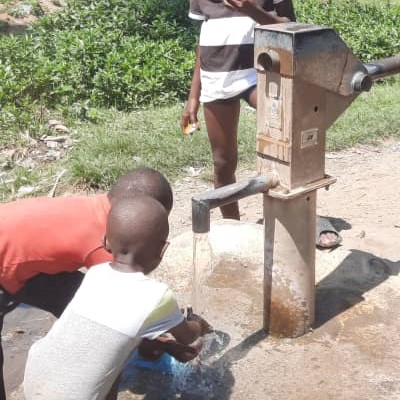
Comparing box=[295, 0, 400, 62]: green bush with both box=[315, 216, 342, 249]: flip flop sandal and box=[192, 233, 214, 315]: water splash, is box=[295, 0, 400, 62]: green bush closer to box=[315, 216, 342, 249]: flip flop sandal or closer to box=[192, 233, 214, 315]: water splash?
box=[315, 216, 342, 249]: flip flop sandal

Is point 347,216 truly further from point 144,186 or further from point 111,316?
point 111,316

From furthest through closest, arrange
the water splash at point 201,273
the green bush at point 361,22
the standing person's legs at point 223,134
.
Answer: the green bush at point 361,22 → the standing person's legs at point 223,134 → the water splash at point 201,273

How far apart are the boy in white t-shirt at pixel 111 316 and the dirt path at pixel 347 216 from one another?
622mm

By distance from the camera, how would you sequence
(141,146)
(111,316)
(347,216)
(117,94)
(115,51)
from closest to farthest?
(111,316) → (347,216) → (141,146) → (117,94) → (115,51)

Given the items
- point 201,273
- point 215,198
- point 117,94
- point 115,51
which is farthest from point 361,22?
point 215,198

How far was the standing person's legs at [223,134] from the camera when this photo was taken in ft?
11.4

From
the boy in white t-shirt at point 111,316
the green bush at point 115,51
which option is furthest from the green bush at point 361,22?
the boy in white t-shirt at point 111,316

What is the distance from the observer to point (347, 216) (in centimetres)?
419

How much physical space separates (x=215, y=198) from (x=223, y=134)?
3.75 feet

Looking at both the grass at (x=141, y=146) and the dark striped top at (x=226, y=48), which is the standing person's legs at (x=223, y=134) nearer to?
the dark striped top at (x=226, y=48)

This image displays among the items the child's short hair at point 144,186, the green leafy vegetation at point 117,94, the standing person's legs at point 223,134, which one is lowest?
the green leafy vegetation at point 117,94

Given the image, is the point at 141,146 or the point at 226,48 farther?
the point at 141,146

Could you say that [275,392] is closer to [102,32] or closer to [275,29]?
[275,29]

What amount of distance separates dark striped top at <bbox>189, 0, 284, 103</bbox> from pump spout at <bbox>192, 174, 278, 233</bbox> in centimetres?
91
